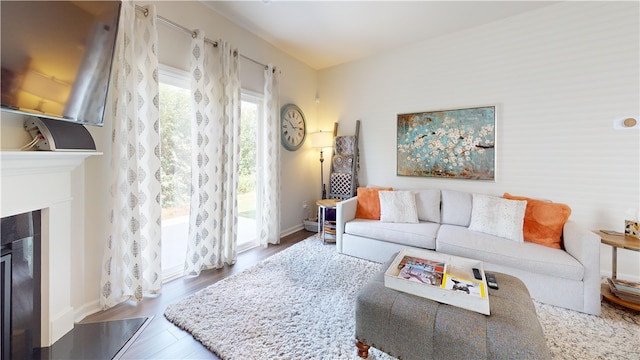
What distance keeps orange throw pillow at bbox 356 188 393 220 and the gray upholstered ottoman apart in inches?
65.5

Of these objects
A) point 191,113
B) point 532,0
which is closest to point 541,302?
point 532,0

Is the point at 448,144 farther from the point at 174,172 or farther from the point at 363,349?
the point at 174,172

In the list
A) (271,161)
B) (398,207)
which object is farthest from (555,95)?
(271,161)

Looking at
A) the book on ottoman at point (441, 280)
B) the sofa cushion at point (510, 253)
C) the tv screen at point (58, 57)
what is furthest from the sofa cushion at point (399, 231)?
the tv screen at point (58, 57)

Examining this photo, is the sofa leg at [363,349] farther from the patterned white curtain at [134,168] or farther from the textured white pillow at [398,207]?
the patterned white curtain at [134,168]

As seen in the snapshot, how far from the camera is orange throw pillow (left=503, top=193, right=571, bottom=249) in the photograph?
7.04ft

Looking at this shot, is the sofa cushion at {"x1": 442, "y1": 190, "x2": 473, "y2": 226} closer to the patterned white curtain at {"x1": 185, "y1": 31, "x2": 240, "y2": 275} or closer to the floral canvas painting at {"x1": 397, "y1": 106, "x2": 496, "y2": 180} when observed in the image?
the floral canvas painting at {"x1": 397, "y1": 106, "x2": 496, "y2": 180}

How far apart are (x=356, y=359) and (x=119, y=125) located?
7.59ft

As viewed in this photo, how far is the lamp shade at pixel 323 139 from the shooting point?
3.76 m

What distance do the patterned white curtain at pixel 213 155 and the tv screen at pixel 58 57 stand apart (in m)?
0.82

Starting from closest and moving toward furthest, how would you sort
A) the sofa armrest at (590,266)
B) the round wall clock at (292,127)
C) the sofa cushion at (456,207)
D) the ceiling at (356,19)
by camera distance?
the sofa armrest at (590,266) → the ceiling at (356,19) → the sofa cushion at (456,207) → the round wall clock at (292,127)

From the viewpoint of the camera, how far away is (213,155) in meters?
2.45

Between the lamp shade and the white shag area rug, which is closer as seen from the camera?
the white shag area rug

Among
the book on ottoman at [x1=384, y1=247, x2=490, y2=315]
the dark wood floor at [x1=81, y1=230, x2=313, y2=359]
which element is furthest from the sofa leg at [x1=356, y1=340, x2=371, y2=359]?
the dark wood floor at [x1=81, y1=230, x2=313, y2=359]
